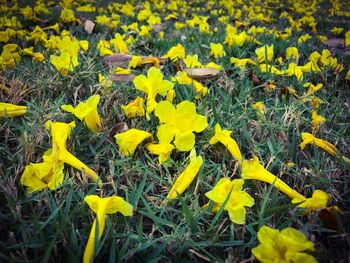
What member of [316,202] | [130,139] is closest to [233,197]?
[316,202]

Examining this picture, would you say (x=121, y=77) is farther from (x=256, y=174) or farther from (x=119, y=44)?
(x=256, y=174)

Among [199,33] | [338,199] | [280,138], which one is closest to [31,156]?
[280,138]

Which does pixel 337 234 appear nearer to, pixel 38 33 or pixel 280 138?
pixel 280 138

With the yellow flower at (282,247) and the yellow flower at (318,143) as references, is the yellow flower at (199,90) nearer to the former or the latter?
the yellow flower at (318,143)

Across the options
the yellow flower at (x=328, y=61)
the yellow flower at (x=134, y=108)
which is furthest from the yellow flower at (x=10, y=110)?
the yellow flower at (x=328, y=61)

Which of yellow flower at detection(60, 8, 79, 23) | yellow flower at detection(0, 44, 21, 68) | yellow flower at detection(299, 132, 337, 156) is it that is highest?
yellow flower at detection(0, 44, 21, 68)

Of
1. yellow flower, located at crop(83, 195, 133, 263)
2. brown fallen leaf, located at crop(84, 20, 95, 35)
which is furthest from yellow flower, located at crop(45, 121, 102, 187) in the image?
brown fallen leaf, located at crop(84, 20, 95, 35)

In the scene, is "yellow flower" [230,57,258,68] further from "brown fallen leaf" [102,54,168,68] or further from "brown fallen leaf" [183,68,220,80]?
"brown fallen leaf" [102,54,168,68]

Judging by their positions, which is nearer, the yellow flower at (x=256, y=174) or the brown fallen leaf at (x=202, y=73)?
the yellow flower at (x=256, y=174)
